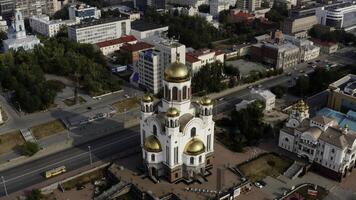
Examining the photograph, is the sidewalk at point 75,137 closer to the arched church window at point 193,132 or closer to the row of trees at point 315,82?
the arched church window at point 193,132

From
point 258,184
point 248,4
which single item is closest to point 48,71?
point 258,184

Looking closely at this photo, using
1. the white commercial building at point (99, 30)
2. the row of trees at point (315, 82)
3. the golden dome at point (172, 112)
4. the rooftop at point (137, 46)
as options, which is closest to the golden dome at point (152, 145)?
the golden dome at point (172, 112)

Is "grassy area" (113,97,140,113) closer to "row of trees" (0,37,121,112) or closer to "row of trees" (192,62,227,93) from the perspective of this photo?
"row of trees" (0,37,121,112)

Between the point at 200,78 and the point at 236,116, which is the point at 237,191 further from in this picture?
the point at 200,78

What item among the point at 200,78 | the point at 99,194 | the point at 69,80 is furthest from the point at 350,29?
the point at 99,194

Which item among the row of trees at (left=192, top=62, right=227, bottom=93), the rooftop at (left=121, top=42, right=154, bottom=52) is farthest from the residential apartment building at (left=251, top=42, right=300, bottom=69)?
the rooftop at (left=121, top=42, right=154, bottom=52)

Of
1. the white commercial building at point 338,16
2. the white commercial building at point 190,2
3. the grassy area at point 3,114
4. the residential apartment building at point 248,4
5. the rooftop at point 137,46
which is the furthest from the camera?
the white commercial building at point 190,2

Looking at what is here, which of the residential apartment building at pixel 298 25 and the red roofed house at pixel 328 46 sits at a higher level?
the residential apartment building at pixel 298 25
